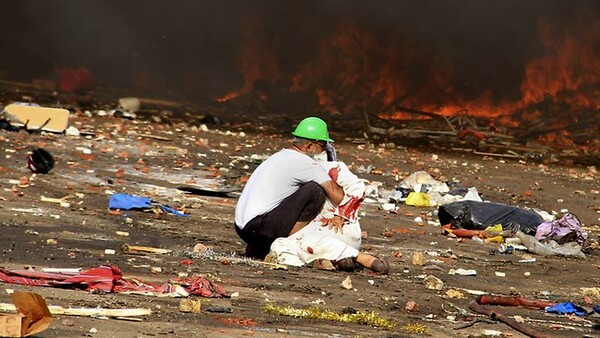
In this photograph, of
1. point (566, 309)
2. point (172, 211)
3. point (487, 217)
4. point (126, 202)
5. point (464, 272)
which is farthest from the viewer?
point (487, 217)

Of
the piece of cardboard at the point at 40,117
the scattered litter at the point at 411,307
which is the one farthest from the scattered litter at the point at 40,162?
the scattered litter at the point at 411,307

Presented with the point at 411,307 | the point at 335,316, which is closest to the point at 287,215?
the point at 411,307

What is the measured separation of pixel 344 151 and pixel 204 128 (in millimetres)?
3030

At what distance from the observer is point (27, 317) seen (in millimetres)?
5895

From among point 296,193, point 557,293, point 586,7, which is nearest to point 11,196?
point 296,193

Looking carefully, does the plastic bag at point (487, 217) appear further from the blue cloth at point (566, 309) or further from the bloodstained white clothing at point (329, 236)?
the blue cloth at point (566, 309)

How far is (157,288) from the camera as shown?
8195mm

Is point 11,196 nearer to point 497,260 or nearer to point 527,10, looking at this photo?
point 497,260

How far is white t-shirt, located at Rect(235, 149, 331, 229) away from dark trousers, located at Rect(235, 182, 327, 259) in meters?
0.05

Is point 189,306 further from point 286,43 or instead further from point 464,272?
point 286,43

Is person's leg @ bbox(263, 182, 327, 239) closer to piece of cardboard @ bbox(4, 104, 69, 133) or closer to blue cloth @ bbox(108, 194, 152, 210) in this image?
blue cloth @ bbox(108, 194, 152, 210)

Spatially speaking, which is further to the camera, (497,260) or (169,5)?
(169,5)

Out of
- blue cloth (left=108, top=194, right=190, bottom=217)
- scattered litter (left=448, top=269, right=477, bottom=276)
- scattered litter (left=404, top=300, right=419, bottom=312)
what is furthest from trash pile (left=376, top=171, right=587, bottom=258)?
scattered litter (left=404, top=300, right=419, bottom=312)

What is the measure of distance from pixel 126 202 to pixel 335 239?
339cm
